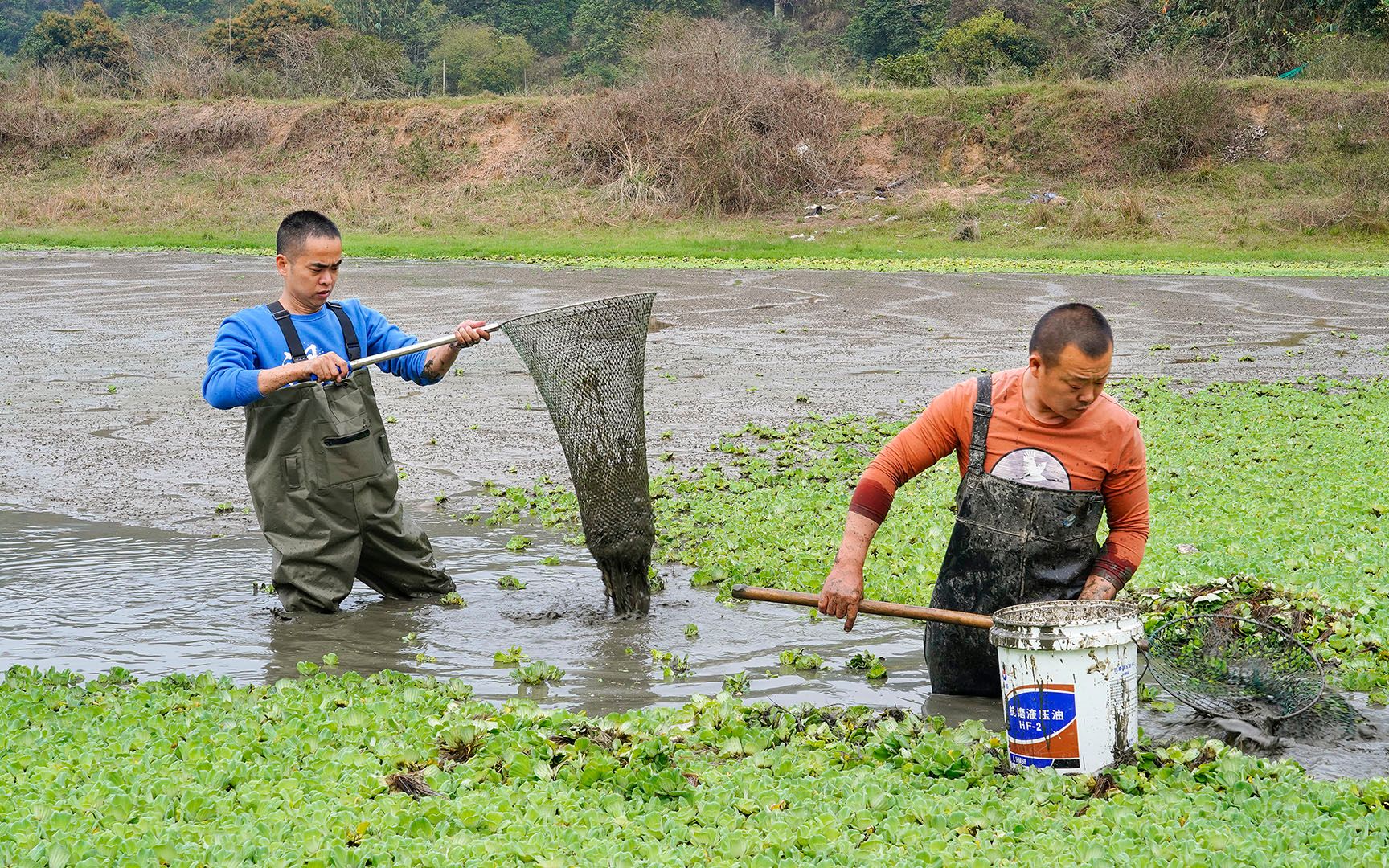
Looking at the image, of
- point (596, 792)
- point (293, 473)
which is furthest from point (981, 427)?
point (293, 473)

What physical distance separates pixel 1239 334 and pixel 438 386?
10871mm

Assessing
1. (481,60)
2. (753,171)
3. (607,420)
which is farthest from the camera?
(481,60)

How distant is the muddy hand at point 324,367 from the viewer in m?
6.14

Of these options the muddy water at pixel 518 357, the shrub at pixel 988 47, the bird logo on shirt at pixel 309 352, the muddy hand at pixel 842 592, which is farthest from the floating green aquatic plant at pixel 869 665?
the shrub at pixel 988 47

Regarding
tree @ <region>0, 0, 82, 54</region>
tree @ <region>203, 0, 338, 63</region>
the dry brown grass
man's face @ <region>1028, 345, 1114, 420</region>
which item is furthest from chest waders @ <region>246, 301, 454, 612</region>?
tree @ <region>0, 0, 82, 54</region>

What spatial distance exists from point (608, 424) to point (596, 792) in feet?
8.97

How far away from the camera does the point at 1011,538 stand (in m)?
5.21

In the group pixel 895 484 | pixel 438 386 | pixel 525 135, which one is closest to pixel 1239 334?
pixel 438 386

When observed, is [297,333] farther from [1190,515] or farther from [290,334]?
[1190,515]

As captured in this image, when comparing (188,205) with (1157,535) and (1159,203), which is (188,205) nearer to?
(1159,203)

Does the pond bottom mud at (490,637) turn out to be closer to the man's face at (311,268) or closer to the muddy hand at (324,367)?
the muddy hand at (324,367)

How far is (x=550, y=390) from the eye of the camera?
6.79 meters

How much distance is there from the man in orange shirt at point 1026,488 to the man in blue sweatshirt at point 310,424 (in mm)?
2302

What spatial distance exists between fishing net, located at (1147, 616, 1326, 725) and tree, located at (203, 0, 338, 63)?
204 feet
